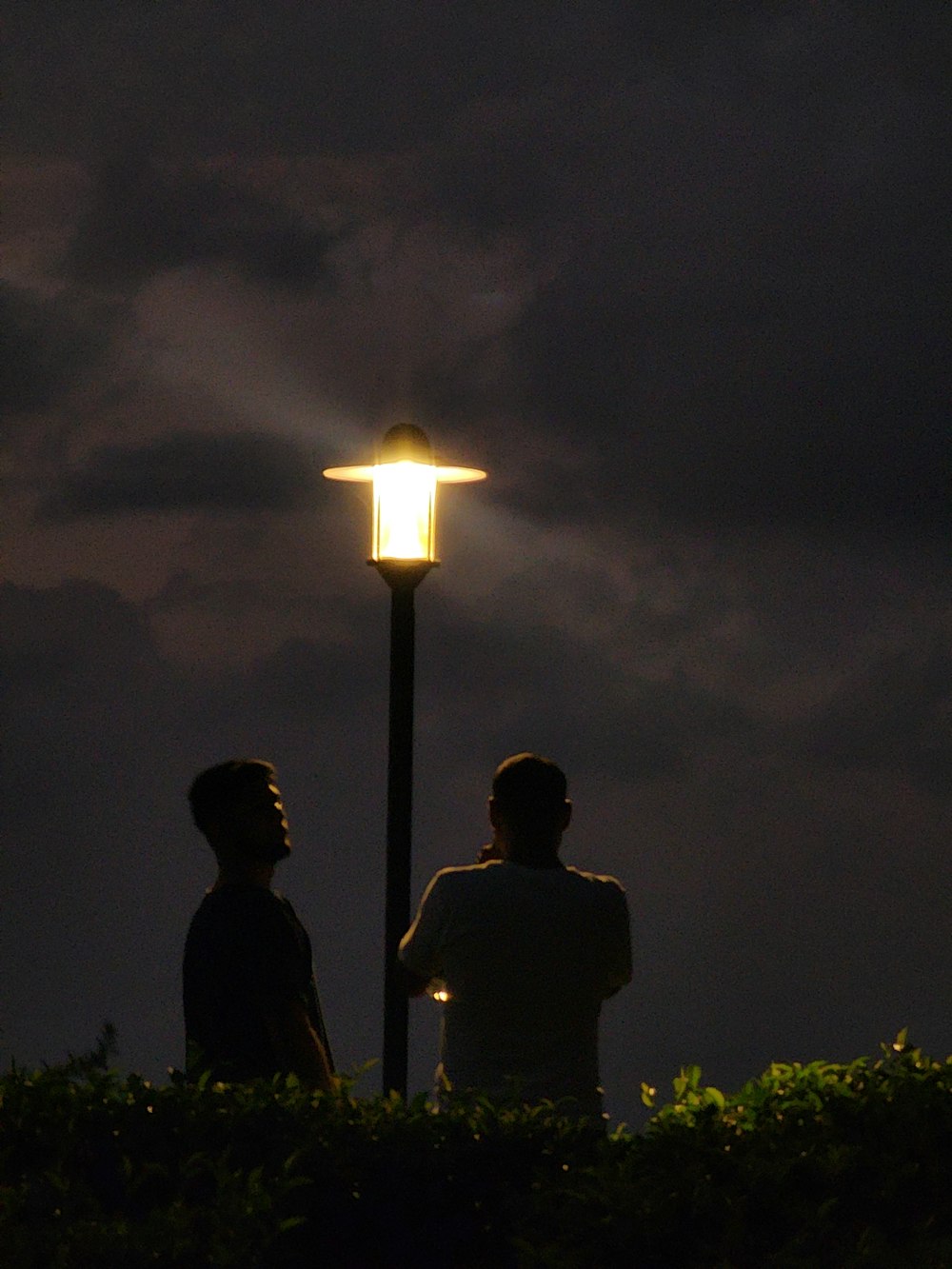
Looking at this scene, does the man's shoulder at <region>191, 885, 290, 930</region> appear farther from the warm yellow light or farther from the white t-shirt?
the warm yellow light

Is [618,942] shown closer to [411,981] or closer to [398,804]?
[411,981]

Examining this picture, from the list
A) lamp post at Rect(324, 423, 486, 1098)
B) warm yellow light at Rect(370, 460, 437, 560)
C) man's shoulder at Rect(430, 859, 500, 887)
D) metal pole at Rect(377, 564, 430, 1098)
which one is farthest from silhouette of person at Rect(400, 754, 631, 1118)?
warm yellow light at Rect(370, 460, 437, 560)

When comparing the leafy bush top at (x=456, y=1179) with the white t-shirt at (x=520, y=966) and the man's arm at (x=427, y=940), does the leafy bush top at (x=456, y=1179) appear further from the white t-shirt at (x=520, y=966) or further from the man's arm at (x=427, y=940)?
the man's arm at (x=427, y=940)

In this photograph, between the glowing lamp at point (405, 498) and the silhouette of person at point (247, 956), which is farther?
the glowing lamp at point (405, 498)

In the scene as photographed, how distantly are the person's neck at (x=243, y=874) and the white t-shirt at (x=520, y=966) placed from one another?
0.53 metres

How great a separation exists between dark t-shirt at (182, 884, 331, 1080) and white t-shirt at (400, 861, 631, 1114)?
0.41 metres

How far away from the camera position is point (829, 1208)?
5117mm

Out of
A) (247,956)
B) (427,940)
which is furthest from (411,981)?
(247,956)

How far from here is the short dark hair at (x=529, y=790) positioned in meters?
6.09

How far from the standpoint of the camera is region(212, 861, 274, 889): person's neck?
20.1 feet

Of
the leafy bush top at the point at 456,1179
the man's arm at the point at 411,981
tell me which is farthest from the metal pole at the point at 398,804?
the leafy bush top at the point at 456,1179

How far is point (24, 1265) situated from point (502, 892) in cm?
198

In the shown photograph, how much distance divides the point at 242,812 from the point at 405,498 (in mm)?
3510

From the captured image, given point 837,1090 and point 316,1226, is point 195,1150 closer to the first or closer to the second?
point 316,1226
